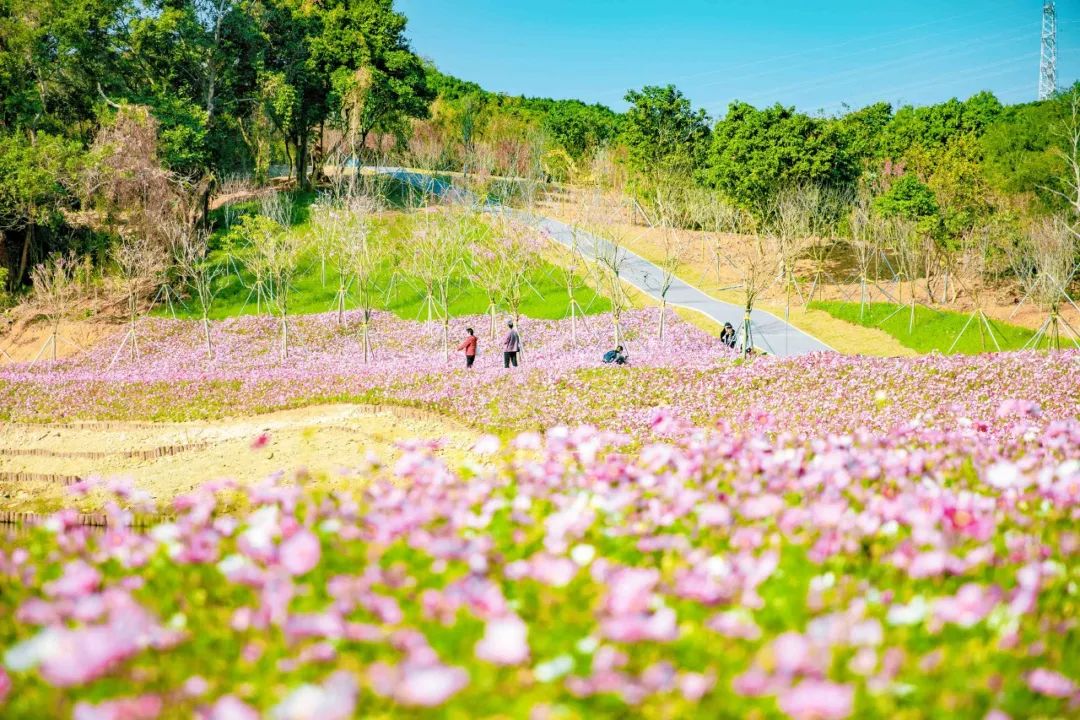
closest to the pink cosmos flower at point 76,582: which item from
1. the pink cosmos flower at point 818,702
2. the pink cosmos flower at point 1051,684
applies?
the pink cosmos flower at point 818,702

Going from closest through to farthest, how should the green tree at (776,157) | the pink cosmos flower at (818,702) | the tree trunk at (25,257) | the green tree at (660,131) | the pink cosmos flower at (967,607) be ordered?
1. the pink cosmos flower at (818,702)
2. the pink cosmos flower at (967,607)
3. the tree trunk at (25,257)
4. the green tree at (776,157)
5. the green tree at (660,131)

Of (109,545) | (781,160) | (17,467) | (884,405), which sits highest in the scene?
(781,160)

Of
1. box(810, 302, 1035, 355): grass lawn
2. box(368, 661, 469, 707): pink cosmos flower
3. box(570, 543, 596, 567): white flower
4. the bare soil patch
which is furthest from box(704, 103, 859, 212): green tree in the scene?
box(368, 661, 469, 707): pink cosmos flower

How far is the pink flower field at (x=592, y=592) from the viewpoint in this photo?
2521 mm

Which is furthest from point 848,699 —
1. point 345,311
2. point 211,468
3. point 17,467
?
point 345,311

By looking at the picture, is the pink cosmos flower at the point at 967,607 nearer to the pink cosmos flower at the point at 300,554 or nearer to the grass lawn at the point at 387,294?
the pink cosmos flower at the point at 300,554

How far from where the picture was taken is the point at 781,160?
131 feet

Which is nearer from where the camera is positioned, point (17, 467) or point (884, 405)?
point (884, 405)

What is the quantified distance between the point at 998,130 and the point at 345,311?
3710 centimetres

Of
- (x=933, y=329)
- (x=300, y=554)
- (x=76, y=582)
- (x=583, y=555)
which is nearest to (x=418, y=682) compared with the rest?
(x=300, y=554)

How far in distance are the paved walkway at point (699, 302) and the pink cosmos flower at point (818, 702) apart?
23225 millimetres

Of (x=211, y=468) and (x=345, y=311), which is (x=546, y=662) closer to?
(x=211, y=468)

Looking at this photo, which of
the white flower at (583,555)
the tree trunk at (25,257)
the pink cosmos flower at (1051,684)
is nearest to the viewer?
the pink cosmos flower at (1051,684)

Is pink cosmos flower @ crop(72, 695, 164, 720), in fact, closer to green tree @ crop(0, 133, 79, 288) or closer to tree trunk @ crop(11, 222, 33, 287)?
green tree @ crop(0, 133, 79, 288)
